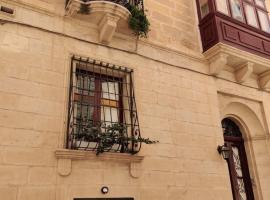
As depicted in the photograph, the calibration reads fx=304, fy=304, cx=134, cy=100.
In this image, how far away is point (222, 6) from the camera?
24.7ft

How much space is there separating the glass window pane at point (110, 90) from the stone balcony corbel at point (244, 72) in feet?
11.0

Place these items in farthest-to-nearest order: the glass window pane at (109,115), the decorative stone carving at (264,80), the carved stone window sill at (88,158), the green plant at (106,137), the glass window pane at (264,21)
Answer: the glass window pane at (264,21) → the decorative stone carving at (264,80) → the glass window pane at (109,115) → the green plant at (106,137) → the carved stone window sill at (88,158)

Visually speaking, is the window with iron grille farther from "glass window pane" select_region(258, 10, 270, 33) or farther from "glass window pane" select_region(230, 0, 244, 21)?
"glass window pane" select_region(258, 10, 270, 33)

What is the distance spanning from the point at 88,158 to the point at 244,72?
4593 millimetres

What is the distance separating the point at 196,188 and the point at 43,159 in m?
2.89

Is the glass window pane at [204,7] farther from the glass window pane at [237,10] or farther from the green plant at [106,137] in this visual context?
the green plant at [106,137]

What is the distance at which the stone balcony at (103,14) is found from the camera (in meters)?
5.55

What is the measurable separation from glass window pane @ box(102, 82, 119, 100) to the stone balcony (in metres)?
0.83

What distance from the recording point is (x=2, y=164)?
4117mm

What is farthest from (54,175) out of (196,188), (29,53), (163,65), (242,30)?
(242,30)

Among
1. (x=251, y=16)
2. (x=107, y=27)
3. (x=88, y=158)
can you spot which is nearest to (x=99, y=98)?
(x=88, y=158)

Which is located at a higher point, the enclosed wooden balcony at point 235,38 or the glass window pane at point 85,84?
the enclosed wooden balcony at point 235,38

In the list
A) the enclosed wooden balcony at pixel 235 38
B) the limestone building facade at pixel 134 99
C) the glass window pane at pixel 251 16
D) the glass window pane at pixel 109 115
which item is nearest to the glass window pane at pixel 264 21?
the enclosed wooden balcony at pixel 235 38

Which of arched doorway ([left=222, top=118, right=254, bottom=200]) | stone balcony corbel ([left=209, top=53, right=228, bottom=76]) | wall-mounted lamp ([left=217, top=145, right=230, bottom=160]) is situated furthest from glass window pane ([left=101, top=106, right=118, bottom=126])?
arched doorway ([left=222, top=118, right=254, bottom=200])
